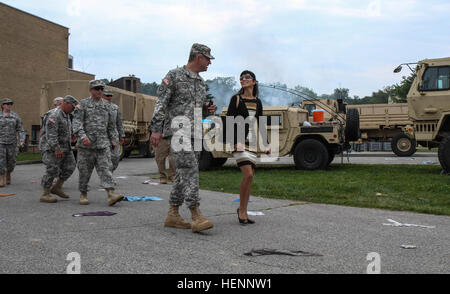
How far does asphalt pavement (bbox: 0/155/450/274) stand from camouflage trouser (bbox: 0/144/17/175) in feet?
10.3

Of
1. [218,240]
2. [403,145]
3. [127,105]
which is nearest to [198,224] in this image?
[218,240]

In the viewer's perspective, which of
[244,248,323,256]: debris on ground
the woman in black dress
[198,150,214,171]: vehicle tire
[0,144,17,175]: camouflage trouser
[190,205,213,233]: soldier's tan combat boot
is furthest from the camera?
[198,150,214,171]: vehicle tire

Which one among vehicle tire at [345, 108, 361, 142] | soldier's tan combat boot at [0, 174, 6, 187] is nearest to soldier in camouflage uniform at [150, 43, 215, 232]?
soldier's tan combat boot at [0, 174, 6, 187]

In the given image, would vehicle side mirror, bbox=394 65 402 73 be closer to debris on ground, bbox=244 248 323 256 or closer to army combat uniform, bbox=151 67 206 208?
army combat uniform, bbox=151 67 206 208

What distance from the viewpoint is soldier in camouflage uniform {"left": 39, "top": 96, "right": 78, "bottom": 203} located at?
23.5ft

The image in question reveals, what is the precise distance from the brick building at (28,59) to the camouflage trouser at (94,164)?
24.2 meters

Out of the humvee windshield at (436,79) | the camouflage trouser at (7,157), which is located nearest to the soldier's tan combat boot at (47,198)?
the camouflage trouser at (7,157)

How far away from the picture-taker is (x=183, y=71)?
4957mm

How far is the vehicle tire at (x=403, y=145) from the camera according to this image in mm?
20047

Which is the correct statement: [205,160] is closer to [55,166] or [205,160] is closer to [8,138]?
[8,138]

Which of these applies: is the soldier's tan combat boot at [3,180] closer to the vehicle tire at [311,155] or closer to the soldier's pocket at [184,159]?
the soldier's pocket at [184,159]

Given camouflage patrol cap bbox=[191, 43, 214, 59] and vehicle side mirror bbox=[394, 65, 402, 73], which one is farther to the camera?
vehicle side mirror bbox=[394, 65, 402, 73]
